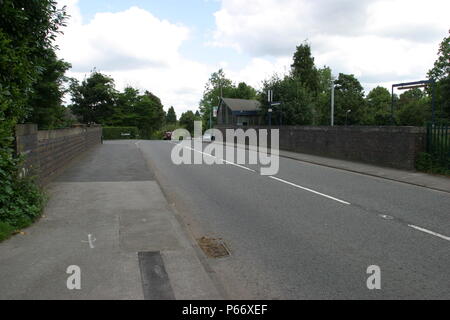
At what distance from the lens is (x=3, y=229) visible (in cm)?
574

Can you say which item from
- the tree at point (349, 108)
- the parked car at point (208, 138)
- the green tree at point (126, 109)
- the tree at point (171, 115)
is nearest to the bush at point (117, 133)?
the green tree at point (126, 109)

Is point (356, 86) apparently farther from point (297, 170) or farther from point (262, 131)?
point (297, 170)

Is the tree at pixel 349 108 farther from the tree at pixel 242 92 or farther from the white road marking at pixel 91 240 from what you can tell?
the white road marking at pixel 91 240

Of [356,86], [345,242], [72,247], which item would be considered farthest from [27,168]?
[356,86]

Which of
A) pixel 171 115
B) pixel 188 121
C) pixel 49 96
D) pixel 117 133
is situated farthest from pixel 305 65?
pixel 171 115

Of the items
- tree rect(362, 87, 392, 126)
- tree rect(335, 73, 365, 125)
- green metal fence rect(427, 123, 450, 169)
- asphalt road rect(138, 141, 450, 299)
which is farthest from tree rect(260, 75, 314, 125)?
tree rect(335, 73, 365, 125)

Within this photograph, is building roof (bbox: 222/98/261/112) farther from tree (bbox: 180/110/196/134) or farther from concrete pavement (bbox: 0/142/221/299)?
concrete pavement (bbox: 0/142/221/299)

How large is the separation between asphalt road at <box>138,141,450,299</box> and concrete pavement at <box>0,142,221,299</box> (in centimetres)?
49

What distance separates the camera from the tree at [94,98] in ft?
229

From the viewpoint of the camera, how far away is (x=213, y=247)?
230 inches

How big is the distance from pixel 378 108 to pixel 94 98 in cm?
5461

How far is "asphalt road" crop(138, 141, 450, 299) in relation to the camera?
14.5 ft

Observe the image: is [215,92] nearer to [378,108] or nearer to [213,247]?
[378,108]

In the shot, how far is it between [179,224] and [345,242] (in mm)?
2753
